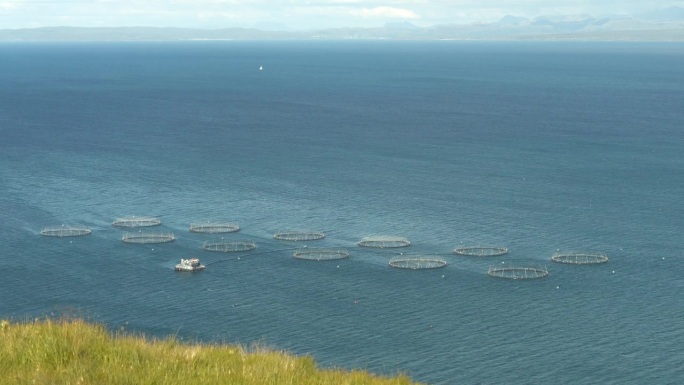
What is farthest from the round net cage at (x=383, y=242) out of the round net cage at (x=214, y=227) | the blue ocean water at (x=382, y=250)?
the round net cage at (x=214, y=227)

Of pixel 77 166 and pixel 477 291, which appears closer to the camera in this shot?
pixel 477 291

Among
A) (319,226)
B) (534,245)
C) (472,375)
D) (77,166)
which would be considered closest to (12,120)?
(77,166)

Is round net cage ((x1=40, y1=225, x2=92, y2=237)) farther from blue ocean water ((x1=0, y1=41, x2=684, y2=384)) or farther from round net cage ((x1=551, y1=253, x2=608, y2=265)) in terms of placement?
round net cage ((x1=551, y1=253, x2=608, y2=265))

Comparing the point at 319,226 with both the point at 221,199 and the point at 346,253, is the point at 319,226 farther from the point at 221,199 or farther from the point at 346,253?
the point at 221,199

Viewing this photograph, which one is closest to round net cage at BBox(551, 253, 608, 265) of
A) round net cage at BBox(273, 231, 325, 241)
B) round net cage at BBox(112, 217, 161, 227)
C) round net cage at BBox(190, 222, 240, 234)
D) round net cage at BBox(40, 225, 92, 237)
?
round net cage at BBox(273, 231, 325, 241)

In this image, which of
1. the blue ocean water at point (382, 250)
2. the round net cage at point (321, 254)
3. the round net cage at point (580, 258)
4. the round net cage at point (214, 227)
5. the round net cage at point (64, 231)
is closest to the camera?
the blue ocean water at point (382, 250)

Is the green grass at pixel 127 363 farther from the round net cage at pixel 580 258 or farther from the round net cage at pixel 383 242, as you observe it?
the round net cage at pixel 383 242
